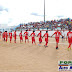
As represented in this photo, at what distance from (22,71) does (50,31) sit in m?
21.0

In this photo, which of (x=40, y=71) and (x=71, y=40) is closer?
(x=40, y=71)

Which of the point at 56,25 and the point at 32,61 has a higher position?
the point at 56,25

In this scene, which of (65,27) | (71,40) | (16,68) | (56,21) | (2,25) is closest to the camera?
(16,68)

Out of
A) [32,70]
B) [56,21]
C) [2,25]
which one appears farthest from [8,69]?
[2,25]

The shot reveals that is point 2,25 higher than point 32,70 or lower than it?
higher

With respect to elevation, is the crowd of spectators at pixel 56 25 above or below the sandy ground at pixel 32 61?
above

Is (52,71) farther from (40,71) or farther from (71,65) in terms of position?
(71,65)

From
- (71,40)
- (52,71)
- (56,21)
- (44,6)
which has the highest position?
(44,6)

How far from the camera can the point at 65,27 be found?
25.2 meters

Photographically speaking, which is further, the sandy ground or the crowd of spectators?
the crowd of spectators

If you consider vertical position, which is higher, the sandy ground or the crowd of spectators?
the crowd of spectators

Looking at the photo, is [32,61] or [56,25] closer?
[32,61]

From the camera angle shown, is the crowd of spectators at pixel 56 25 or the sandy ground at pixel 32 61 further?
the crowd of spectators at pixel 56 25

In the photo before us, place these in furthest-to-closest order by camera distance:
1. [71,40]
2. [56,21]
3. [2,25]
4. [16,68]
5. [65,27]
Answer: [2,25]
[56,21]
[65,27]
[71,40]
[16,68]
